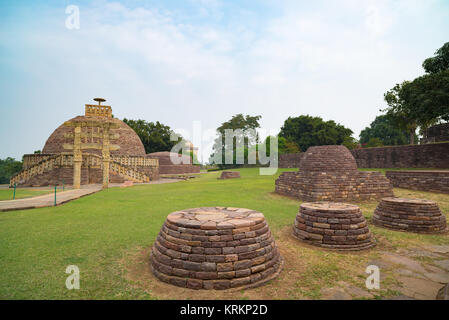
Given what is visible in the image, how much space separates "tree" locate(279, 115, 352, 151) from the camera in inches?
1388

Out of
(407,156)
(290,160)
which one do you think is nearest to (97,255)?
(407,156)

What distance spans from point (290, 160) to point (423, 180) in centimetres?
1909

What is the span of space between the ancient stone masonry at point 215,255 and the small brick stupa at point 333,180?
6.56 meters

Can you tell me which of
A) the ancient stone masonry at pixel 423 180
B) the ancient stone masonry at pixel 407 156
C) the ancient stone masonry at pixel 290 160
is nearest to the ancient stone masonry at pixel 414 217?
the ancient stone masonry at pixel 423 180

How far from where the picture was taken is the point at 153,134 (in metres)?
37.8

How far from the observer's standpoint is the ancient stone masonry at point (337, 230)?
4410 mm

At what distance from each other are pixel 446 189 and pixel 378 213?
637 centimetres

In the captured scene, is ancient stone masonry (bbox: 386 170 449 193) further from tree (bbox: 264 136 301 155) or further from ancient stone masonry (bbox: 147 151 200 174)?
tree (bbox: 264 136 301 155)

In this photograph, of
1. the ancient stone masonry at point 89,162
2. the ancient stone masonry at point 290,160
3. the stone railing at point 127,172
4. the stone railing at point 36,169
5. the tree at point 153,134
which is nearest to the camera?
the ancient stone masonry at point 89,162

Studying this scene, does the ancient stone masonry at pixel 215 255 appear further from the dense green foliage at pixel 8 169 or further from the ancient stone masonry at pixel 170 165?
the dense green foliage at pixel 8 169

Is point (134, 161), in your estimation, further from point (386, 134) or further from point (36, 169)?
point (386, 134)

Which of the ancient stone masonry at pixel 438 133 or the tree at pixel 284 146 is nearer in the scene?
the ancient stone masonry at pixel 438 133

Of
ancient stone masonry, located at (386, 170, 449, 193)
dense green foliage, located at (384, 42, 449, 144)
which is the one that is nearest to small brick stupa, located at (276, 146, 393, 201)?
ancient stone masonry, located at (386, 170, 449, 193)
